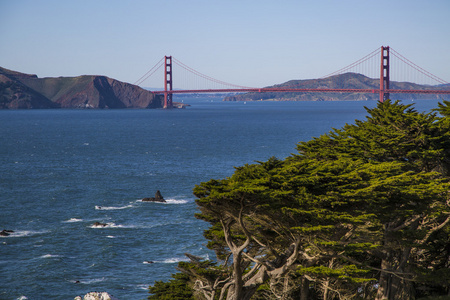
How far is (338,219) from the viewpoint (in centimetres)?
1712

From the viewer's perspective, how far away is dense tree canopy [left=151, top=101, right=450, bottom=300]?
664 inches

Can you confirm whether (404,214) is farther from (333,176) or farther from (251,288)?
(251,288)

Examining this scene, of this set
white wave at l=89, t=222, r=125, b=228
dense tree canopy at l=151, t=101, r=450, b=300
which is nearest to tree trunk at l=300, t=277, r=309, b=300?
dense tree canopy at l=151, t=101, r=450, b=300

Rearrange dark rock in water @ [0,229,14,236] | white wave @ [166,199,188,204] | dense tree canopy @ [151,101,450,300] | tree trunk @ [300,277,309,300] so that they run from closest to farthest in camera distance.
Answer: dense tree canopy @ [151,101,450,300]
tree trunk @ [300,277,309,300]
dark rock in water @ [0,229,14,236]
white wave @ [166,199,188,204]

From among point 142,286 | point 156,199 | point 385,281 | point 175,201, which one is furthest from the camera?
point 156,199

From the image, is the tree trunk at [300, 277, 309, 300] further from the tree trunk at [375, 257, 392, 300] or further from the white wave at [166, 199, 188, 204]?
the white wave at [166, 199, 188, 204]

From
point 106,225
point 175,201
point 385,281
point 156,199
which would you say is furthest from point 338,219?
point 156,199

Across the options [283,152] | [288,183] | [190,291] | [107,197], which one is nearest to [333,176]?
[288,183]

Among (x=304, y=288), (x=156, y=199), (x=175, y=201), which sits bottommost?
(x=175, y=201)

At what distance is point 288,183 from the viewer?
656 inches

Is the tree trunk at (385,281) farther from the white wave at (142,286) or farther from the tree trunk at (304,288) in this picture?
the white wave at (142,286)

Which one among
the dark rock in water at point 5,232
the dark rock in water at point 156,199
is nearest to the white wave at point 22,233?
the dark rock in water at point 5,232

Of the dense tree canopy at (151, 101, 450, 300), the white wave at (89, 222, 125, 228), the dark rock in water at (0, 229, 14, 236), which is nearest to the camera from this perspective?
the dense tree canopy at (151, 101, 450, 300)

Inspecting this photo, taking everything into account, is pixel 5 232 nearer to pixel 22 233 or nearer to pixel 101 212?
pixel 22 233
